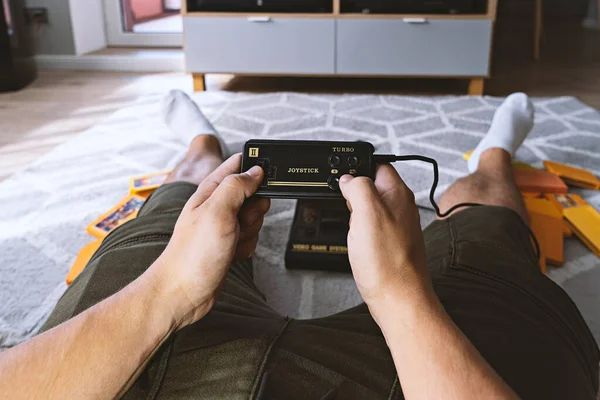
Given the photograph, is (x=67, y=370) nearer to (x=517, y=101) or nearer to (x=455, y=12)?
(x=517, y=101)

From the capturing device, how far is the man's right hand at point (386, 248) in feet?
1.38

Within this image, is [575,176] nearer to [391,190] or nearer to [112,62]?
[391,190]

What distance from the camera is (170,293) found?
0.42 meters

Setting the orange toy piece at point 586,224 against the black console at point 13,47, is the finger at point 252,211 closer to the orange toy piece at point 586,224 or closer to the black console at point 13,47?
the orange toy piece at point 586,224

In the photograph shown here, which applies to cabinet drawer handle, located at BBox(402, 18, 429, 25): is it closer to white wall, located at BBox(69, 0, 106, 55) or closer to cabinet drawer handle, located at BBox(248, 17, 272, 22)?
cabinet drawer handle, located at BBox(248, 17, 272, 22)

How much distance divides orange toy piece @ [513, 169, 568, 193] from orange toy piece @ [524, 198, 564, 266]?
0.13ft

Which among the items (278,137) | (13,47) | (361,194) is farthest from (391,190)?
(13,47)

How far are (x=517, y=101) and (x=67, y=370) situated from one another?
1.32 meters

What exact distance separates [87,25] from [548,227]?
254cm

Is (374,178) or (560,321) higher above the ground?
(374,178)

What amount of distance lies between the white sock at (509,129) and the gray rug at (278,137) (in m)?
0.14

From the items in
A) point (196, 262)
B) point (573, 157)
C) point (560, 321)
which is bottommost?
point (573, 157)

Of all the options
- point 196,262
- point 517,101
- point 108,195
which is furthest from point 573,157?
point 196,262

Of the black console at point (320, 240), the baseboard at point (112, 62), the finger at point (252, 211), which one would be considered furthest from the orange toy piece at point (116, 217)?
the baseboard at point (112, 62)
